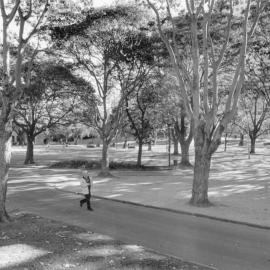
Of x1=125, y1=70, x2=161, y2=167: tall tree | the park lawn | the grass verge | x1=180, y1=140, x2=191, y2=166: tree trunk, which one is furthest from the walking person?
x1=180, y1=140, x2=191, y2=166: tree trunk

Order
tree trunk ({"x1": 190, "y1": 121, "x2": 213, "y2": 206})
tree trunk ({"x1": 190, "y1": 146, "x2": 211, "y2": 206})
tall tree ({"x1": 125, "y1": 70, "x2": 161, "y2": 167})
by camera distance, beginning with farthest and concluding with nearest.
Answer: tall tree ({"x1": 125, "y1": 70, "x2": 161, "y2": 167}) < tree trunk ({"x1": 190, "y1": 146, "x2": 211, "y2": 206}) < tree trunk ({"x1": 190, "y1": 121, "x2": 213, "y2": 206})

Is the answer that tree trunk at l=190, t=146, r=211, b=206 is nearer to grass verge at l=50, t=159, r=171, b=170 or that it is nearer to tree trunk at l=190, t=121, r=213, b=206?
tree trunk at l=190, t=121, r=213, b=206

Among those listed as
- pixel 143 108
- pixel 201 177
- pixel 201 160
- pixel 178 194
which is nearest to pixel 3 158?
pixel 201 160

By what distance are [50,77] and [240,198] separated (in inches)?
678

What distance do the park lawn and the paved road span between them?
0.84 m

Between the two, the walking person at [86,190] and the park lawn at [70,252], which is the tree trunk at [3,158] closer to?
the park lawn at [70,252]

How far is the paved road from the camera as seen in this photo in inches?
313

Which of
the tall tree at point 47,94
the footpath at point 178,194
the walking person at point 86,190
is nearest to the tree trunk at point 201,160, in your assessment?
the footpath at point 178,194

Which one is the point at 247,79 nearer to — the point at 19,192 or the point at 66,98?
the point at 66,98

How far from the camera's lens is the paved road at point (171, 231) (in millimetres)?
7941

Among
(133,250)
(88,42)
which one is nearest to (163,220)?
(133,250)

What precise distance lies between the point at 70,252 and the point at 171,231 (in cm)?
365

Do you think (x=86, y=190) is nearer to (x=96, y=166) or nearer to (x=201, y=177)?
(x=201, y=177)

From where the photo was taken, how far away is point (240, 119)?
5406 cm
